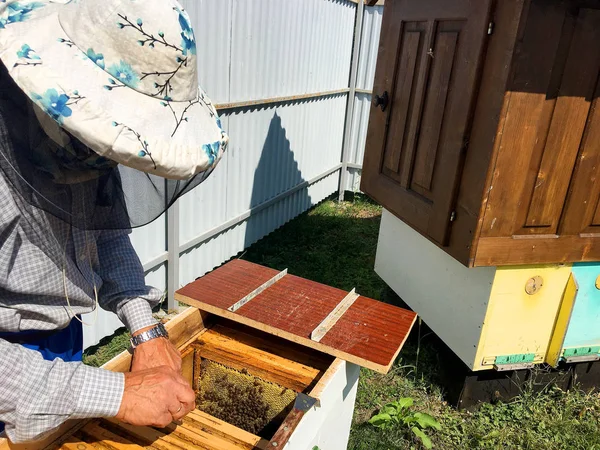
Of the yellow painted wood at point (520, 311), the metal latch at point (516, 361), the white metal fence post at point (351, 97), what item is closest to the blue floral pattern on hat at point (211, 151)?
the yellow painted wood at point (520, 311)

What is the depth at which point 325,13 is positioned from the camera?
5.78m

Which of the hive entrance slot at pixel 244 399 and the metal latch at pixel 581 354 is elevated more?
the hive entrance slot at pixel 244 399

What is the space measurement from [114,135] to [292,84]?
4.54m

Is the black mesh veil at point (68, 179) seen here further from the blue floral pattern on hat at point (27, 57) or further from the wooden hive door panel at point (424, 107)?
the wooden hive door panel at point (424, 107)

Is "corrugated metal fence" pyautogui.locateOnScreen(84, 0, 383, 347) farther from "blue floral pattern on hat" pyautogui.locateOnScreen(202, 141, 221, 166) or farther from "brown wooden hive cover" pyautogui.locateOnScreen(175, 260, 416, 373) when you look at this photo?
"blue floral pattern on hat" pyautogui.locateOnScreen(202, 141, 221, 166)

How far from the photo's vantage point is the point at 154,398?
129cm

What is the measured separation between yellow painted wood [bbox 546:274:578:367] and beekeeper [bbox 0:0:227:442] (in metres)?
2.21

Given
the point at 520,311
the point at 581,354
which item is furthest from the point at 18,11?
the point at 581,354

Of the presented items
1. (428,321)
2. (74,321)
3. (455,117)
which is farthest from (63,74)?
(428,321)

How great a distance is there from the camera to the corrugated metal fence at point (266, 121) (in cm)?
379

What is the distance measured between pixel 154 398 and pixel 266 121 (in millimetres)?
3887

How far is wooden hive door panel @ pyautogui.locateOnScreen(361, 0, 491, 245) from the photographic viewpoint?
2.55 m

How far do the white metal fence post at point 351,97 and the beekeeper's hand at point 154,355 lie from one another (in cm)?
579

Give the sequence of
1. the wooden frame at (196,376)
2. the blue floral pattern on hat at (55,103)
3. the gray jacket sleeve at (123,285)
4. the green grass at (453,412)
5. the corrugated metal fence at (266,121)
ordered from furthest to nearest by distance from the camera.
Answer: the corrugated metal fence at (266,121), the green grass at (453,412), the gray jacket sleeve at (123,285), the wooden frame at (196,376), the blue floral pattern on hat at (55,103)
